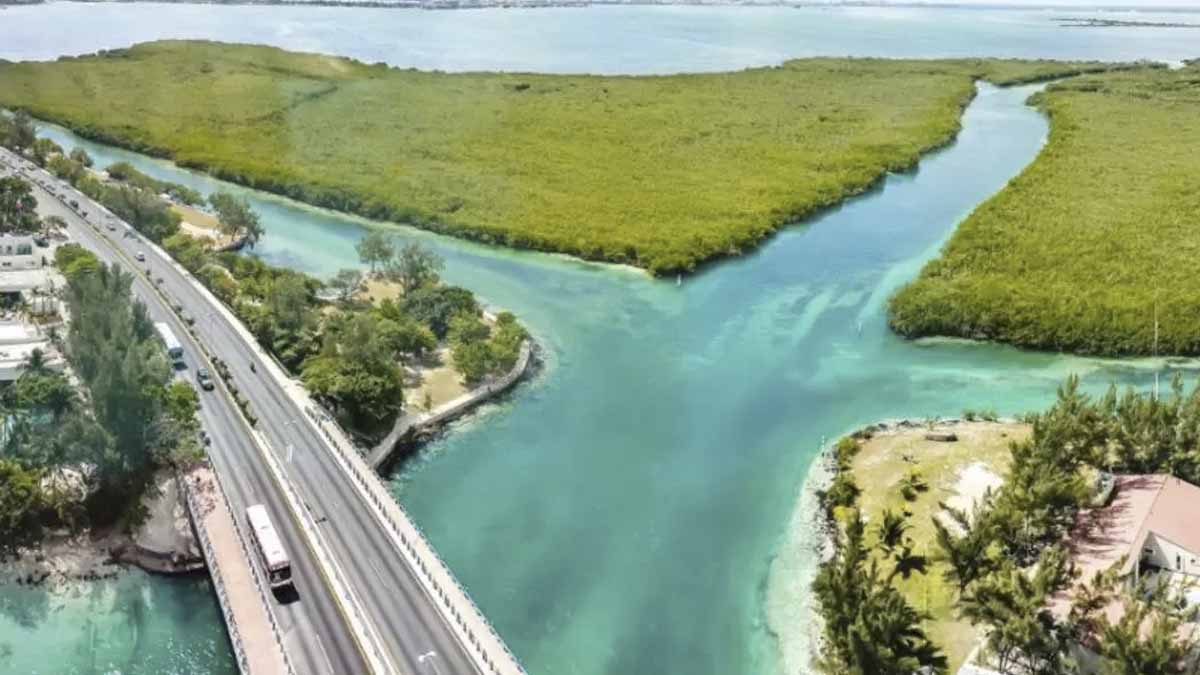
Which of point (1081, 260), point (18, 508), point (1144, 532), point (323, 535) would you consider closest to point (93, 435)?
point (18, 508)

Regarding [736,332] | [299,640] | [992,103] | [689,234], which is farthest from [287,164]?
[992,103]

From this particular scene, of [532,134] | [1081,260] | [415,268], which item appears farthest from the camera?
[532,134]

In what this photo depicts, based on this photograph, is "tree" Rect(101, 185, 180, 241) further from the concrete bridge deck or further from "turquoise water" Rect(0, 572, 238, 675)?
"turquoise water" Rect(0, 572, 238, 675)

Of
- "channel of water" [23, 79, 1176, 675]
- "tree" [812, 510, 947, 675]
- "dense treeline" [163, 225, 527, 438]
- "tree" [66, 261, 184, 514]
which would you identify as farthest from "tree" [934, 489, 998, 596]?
"tree" [66, 261, 184, 514]

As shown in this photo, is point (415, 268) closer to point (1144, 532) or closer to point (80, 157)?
point (1144, 532)

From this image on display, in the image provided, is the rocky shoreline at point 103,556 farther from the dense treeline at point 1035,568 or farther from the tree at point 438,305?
the dense treeline at point 1035,568

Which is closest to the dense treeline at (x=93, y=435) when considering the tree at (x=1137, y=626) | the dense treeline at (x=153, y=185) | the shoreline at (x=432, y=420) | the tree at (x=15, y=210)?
the shoreline at (x=432, y=420)

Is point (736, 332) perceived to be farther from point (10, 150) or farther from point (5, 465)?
point (10, 150)
